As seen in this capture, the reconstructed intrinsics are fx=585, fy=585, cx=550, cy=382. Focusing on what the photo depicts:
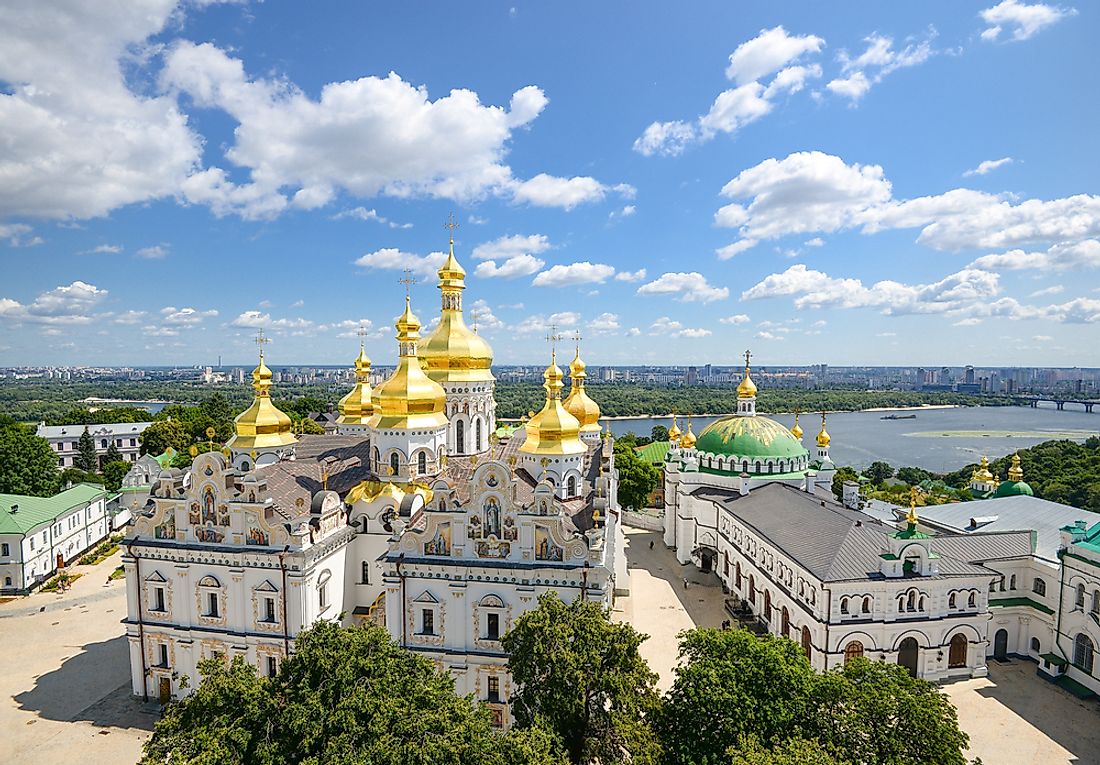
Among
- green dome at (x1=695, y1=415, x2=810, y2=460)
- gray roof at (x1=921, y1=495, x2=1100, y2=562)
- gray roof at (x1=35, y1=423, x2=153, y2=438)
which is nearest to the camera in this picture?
gray roof at (x1=921, y1=495, x2=1100, y2=562)

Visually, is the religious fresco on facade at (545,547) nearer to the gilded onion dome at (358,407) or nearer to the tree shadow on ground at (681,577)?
the tree shadow on ground at (681,577)

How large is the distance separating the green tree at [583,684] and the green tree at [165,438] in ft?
141

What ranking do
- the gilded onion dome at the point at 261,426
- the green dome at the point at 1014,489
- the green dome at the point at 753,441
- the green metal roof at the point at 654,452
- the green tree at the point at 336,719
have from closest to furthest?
the green tree at the point at 336,719
the gilded onion dome at the point at 261,426
the green dome at the point at 1014,489
the green dome at the point at 753,441
the green metal roof at the point at 654,452

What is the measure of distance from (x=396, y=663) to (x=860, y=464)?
7250 cm

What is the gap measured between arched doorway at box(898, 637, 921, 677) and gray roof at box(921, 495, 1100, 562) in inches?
228

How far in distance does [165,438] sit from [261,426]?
29857mm

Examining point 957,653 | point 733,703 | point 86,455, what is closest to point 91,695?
point 733,703

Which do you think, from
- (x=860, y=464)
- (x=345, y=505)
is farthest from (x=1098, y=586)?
(x=860, y=464)

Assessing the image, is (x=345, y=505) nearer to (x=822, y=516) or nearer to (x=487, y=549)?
(x=487, y=549)

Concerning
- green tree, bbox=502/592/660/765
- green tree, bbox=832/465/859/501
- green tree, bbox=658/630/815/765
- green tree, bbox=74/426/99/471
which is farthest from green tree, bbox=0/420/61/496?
green tree, bbox=832/465/859/501

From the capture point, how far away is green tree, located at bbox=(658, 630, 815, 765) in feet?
35.1

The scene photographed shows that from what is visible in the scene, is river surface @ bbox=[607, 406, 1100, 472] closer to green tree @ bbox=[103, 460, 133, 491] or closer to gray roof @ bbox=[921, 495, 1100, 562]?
gray roof @ bbox=[921, 495, 1100, 562]

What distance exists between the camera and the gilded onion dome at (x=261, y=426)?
2255 centimetres

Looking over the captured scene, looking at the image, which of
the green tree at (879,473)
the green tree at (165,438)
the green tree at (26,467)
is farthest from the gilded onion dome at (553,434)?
the green tree at (879,473)
